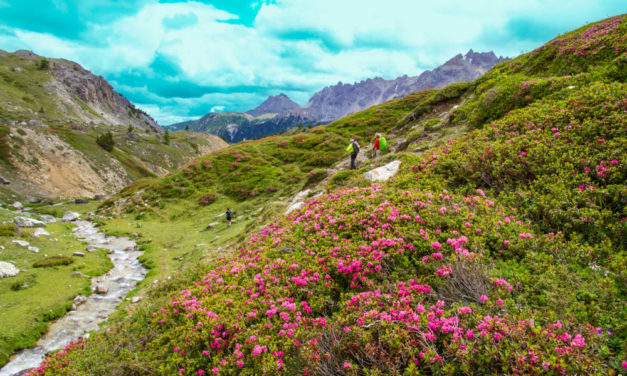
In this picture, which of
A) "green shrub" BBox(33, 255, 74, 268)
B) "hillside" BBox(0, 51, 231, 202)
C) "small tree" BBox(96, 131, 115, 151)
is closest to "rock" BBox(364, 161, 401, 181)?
"green shrub" BBox(33, 255, 74, 268)

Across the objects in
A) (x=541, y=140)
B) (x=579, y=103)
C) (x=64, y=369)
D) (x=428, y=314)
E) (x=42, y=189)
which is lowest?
(x=64, y=369)

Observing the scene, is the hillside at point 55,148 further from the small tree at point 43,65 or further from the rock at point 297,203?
the rock at point 297,203

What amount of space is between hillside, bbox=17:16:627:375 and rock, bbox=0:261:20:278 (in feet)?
29.1

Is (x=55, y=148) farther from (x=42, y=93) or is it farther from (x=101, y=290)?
(x=42, y=93)

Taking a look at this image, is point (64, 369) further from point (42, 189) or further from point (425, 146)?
point (42, 189)

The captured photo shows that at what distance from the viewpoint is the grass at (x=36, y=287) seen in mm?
11617

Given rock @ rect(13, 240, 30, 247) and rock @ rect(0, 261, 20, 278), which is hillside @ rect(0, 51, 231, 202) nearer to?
rock @ rect(13, 240, 30, 247)

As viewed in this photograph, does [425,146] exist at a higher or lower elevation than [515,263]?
higher

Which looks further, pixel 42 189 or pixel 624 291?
pixel 42 189

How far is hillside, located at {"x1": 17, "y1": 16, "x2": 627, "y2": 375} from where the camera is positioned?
14.9ft

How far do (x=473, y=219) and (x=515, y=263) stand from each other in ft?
6.16

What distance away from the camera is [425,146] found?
18.6 meters

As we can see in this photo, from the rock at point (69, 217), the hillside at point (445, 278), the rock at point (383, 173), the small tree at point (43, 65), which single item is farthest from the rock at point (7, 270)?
the small tree at point (43, 65)

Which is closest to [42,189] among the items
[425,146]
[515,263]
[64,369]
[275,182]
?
[275,182]
